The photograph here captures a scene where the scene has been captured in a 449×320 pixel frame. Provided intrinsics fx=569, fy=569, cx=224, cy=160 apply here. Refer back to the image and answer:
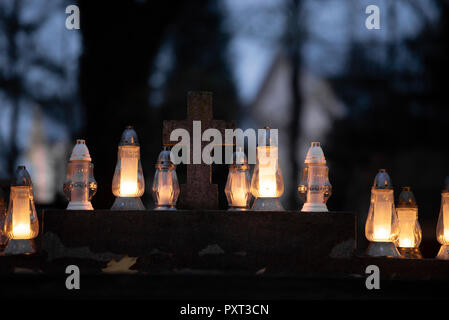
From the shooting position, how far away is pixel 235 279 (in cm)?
326

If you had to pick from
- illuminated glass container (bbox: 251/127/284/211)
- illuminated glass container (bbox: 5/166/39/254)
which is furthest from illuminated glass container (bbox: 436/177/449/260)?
illuminated glass container (bbox: 5/166/39/254)

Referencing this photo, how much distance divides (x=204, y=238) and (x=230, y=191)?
0.43 metres

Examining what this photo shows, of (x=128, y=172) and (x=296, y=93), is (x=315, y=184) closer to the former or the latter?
(x=128, y=172)

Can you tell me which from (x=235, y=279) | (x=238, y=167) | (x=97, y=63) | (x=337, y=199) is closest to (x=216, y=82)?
(x=337, y=199)

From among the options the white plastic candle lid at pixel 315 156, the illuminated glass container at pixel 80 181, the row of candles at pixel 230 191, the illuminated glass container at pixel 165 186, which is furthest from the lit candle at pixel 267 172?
the illuminated glass container at pixel 80 181

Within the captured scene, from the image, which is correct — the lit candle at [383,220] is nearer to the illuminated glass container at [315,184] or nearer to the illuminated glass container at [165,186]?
the illuminated glass container at [315,184]

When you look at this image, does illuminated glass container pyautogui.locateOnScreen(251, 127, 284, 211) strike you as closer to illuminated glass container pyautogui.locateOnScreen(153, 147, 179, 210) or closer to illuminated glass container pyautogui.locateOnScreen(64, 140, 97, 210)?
illuminated glass container pyautogui.locateOnScreen(153, 147, 179, 210)

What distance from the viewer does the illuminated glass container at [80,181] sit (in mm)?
3705

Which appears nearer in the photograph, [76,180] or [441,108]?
[76,180]

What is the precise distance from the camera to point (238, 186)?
149 inches

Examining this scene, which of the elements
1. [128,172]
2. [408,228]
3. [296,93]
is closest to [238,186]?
[128,172]

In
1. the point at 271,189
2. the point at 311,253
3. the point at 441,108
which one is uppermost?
the point at 441,108
